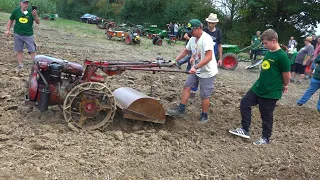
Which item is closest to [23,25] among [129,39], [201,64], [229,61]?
[201,64]

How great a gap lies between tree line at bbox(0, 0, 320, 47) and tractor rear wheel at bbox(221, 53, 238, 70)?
19550mm

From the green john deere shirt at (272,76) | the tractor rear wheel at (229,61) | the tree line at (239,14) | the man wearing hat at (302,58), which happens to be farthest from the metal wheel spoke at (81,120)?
the tree line at (239,14)

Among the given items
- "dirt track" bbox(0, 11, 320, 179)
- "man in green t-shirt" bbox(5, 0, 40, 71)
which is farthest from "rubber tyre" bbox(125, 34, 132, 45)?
"dirt track" bbox(0, 11, 320, 179)

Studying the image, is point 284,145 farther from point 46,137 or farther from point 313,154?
point 46,137

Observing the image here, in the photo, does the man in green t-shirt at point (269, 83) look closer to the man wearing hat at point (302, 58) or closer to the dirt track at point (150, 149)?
the dirt track at point (150, 149)

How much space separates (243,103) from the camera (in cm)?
500

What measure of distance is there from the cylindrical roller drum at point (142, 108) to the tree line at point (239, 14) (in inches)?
1090

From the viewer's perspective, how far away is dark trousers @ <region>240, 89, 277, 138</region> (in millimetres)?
4797

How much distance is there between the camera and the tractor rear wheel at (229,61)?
41.1 feet

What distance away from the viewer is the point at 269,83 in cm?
467

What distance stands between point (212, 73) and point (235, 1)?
30.6 metres

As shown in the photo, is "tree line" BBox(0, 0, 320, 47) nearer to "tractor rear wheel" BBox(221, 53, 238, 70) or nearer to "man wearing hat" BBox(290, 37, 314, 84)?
"tractor rear wheel" BBox(221, 53, 238, 70)

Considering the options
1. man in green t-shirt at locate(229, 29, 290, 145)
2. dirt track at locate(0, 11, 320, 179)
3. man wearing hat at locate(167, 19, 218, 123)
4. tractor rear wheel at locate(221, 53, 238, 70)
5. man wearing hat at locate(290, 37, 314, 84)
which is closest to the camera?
dirt track at locate(0, 11, 320, 179)

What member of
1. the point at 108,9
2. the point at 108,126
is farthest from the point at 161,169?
the point at 108,9
